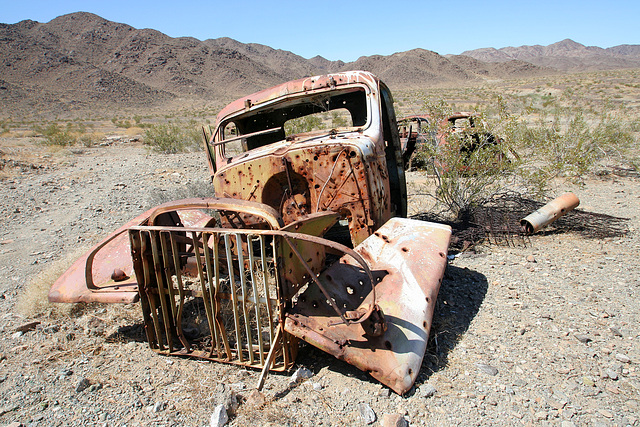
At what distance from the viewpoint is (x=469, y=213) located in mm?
5340

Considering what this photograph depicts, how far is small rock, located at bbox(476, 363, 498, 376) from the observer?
2.52 m

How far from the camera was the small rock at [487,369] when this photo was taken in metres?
2.52

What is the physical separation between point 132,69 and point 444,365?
8180 centimetres

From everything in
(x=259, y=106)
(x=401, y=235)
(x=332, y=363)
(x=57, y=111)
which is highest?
(x=57, y=111)

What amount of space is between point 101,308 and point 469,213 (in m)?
4.44

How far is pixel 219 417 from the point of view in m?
2.26

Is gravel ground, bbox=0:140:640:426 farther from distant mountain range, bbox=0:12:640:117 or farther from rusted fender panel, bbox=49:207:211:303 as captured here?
distant mountain range, bbox=0:12:640:117

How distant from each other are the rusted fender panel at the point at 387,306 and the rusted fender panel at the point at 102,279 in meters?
1.32

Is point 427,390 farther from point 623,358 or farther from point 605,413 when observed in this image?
point 623,358

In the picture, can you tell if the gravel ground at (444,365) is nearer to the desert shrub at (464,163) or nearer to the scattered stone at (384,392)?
the scattered stone at (384,392)

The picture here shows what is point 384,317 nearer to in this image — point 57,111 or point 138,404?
point 138,404

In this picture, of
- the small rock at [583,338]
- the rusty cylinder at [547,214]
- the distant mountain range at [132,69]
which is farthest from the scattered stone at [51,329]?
the distant mountain range at [132,69]

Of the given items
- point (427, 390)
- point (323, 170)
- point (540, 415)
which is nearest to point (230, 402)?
point (427, 390)

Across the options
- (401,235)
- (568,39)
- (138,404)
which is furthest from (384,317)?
(568,39)
